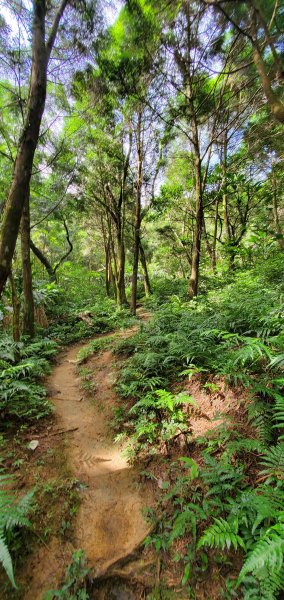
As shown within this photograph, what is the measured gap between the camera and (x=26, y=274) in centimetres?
714

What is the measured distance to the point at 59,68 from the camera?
6359mm

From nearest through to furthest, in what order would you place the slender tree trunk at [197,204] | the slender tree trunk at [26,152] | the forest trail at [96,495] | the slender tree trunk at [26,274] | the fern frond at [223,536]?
the fern frond at [223,536], the forest trail at [96,495], the slender tree trunk at [26,152], the slender tree trunk at [26,274], the slender tree trunk at [197,204]

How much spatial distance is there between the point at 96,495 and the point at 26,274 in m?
5.92

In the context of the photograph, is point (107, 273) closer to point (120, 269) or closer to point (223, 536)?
point (120, 269)

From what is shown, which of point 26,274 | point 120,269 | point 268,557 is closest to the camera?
point 268,557

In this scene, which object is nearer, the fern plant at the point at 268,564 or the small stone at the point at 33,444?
the fern plant at the point at 268,564

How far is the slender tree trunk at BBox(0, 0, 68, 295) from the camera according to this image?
11.6 ft

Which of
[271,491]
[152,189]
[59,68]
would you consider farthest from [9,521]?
[152,189]

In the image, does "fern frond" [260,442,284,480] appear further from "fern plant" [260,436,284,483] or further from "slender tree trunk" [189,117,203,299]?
"slender tree trunk" [189,117,203,299]

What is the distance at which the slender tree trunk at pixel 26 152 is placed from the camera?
3535 mm

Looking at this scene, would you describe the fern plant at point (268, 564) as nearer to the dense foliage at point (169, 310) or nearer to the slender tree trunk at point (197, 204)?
the dense foliage at point (169, 310)

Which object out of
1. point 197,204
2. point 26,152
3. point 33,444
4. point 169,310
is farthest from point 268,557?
point 197,204

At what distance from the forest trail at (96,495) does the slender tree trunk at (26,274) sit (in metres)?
3.13

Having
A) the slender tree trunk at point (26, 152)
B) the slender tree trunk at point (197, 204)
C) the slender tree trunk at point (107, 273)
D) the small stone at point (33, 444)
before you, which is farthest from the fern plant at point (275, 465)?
the slender tree trunk at point (107, 273)
